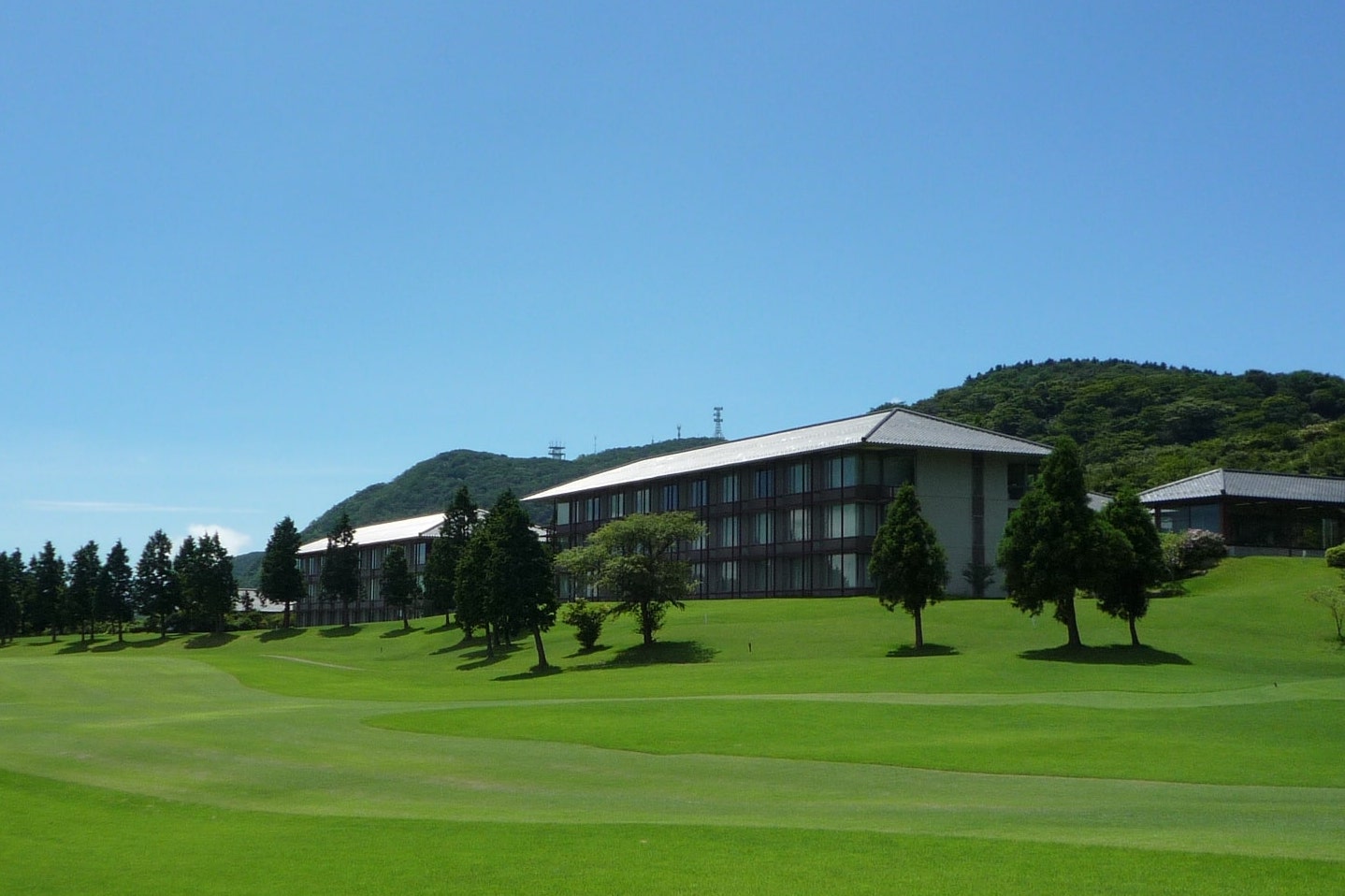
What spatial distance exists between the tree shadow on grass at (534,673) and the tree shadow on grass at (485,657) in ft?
22.5

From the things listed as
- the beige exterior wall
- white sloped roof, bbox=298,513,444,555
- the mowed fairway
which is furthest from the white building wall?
white sloped roof, bbox=298,513,444,555

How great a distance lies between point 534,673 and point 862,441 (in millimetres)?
28125

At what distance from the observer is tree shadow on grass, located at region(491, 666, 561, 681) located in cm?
5803

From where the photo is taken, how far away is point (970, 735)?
92.6 ft

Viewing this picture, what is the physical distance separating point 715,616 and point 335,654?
103 ft

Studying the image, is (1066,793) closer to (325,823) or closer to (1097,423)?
(325,823)

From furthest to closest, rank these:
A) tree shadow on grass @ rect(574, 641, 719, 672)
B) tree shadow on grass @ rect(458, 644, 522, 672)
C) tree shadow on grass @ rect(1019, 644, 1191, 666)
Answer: tree shadow on grass @ rect(458, 644, 522, 672)
tree shadow on grass @ rect(574, 641, 719, 672)
tree shadow on grass @ rect(1019, 644, 1191, 666)

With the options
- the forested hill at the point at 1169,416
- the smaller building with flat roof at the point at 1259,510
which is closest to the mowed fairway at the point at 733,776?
the smaller building with flat roof at the point at 1259,510

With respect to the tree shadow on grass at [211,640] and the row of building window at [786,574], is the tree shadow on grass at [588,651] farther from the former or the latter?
the tree shadow on grass at [211,640]

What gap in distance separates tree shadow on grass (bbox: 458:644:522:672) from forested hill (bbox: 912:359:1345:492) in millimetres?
66560

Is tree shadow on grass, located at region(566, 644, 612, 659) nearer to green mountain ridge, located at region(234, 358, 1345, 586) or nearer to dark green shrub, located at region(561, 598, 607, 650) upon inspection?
dark green shrub, located at region(561, 598, 607, 650)

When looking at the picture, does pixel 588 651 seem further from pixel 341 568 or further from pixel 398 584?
pixel 341 568

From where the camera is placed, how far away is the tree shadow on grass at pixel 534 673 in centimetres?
5803

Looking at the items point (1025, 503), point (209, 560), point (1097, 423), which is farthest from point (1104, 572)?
point (1097, 423)
